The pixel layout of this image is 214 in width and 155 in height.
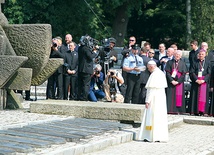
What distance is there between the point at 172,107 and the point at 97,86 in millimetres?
2540

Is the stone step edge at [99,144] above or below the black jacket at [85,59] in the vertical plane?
below

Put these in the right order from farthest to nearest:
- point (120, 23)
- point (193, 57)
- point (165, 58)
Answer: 1. point (120, 23)
2. point (165, 58)
3. point (193, 57)

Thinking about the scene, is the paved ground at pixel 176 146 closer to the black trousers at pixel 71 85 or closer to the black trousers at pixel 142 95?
the black trousers at pixel 142 95

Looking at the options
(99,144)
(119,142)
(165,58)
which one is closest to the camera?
(99,144)

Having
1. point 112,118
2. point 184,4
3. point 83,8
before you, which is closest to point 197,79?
point 112,118

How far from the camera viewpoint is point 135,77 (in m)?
23.8

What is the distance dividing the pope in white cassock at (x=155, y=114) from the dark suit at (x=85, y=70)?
659 centimetres

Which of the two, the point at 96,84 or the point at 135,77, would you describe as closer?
the point at 135,77

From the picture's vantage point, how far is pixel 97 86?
25.1 m

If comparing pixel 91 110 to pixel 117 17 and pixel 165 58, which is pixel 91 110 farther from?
pixel 117 17

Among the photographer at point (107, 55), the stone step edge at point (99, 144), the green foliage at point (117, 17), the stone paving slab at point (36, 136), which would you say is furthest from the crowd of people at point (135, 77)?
the green foliage at point (117, 17)

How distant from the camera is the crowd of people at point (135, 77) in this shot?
2359 centimetres

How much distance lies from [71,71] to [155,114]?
26.0 feet

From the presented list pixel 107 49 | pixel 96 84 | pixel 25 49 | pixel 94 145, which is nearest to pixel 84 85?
pixel 96 84
